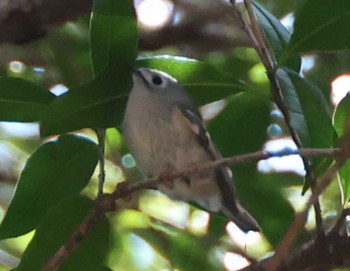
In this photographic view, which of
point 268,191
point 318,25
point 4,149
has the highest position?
point 318,25

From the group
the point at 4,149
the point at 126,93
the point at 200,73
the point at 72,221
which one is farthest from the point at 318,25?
the point at 4,149

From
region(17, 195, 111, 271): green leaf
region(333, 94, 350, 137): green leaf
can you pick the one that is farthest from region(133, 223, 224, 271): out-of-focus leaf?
region(333, 94, 350, 137): green leaf

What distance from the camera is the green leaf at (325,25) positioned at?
3.88 ft

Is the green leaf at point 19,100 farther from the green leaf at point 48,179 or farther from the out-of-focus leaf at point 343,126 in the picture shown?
the out-of-focus leaf at point 343,126

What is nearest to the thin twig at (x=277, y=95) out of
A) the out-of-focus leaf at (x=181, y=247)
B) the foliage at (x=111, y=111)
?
the foliage at (x=111, y=111)

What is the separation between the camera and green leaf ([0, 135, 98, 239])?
48.1 inches

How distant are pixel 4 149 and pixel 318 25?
91cm

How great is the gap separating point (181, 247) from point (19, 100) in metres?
0.42

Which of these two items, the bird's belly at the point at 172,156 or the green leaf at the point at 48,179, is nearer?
the green leaf at the point at 48,179

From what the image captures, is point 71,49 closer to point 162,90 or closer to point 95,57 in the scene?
point 162,90

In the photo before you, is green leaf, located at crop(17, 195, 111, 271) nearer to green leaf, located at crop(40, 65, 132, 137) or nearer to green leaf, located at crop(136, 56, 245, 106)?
green leaf, located at crop(40, 65, 132, 137)

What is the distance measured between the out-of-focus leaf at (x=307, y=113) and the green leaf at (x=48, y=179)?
0.29 meters

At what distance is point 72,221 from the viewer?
1.22 metres

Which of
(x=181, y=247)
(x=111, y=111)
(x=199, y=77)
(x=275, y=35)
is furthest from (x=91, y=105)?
(x=181, y=247)
